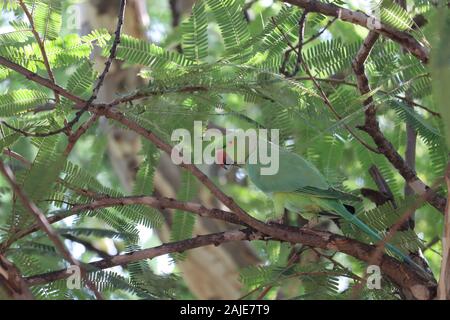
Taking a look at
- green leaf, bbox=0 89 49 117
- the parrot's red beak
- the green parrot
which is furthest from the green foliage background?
the parrot's red beak

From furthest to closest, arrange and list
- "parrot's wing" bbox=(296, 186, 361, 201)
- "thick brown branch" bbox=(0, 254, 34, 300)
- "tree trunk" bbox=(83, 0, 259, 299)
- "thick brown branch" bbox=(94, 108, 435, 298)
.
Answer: "tree trunk" bbox=(83, 0, 259, 299) < "parrot's wing" bbox=(296, 186, 361, 201) < "thick brown branch" bbox=(94, 108, 435, 298) < "thick brown branch" bbox=(0, 254, 34, 300)

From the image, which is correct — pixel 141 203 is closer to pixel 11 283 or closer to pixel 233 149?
pixel 11 283

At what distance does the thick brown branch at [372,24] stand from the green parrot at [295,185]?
2.58 ft

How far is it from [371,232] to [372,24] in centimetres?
98

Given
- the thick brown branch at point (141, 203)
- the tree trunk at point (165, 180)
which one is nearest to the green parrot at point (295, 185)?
the thick brown branch at point (141, 203)

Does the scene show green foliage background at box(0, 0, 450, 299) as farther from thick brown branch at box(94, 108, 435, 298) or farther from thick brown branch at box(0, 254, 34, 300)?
thick brown branch at box(0, 254, 34, 300)

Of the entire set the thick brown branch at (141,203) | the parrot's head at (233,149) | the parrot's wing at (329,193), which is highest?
the parrot's head at (233,149)

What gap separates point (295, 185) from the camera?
3.93 m

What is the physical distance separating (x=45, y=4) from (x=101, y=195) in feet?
3.11

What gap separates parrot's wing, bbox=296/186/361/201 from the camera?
12.0 ft

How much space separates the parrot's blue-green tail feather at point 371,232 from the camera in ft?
11.0

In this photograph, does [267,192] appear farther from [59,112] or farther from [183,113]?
[59,112]

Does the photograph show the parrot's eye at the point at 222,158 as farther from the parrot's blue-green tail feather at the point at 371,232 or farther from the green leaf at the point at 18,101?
the green leaf at the point at 18,101
